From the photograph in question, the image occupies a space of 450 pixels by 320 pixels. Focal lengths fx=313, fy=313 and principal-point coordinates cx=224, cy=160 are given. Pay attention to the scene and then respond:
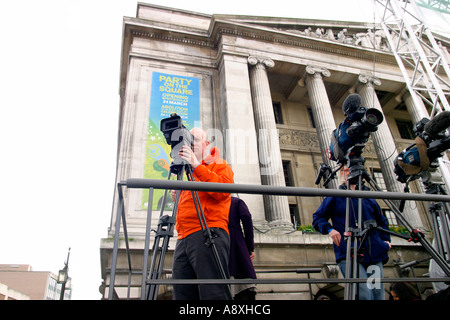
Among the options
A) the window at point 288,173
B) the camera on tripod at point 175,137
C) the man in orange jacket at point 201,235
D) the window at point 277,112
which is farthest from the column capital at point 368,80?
the camera on tripod at point 175,137

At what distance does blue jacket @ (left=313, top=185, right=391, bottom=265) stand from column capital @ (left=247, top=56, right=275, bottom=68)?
511 inches

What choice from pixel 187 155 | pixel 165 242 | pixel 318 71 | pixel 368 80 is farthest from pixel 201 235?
pixel 368 80

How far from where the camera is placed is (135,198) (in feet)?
38.2

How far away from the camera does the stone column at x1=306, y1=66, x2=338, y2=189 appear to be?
15352 mm

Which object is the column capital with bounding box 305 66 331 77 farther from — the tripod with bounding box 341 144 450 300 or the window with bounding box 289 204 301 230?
the tripod with bounding box 341 144 450 300

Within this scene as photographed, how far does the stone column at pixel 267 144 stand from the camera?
12.2 m

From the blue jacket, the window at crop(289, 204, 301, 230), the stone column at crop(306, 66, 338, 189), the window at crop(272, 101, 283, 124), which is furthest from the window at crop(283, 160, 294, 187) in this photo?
the blue jacket

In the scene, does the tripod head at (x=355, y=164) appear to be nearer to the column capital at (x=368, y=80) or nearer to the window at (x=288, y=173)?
the window at (x=288, y=173)

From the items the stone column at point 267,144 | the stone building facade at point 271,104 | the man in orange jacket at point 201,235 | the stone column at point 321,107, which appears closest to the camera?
the man in orange jacket at point 201,235

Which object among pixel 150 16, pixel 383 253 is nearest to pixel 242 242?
pixel 383 253

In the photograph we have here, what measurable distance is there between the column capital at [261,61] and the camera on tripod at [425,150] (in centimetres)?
1232

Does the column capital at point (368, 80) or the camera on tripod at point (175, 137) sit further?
the column capital at point (368, 80)

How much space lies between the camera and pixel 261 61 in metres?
16.3
